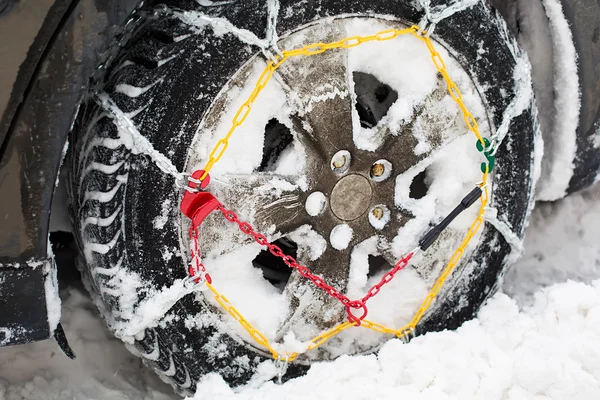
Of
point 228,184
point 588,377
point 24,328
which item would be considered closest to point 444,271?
point 588,377

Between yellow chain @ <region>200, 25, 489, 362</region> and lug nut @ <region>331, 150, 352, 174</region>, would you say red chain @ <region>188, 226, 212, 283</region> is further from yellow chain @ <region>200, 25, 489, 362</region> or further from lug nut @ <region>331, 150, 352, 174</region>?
lug nut @ <region>331, 150, 352, 174</region>

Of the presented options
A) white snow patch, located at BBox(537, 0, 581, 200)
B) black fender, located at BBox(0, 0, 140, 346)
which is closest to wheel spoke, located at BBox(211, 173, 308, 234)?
black fender, located at BBox(0, 0, 140, 346)

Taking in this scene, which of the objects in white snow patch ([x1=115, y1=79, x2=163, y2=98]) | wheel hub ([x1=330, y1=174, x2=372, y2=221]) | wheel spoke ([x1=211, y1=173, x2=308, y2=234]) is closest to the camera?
white snow patch ([x1=115, y1=79, x2=163, y2=98])

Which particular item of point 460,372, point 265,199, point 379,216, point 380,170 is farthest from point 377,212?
point 460,372

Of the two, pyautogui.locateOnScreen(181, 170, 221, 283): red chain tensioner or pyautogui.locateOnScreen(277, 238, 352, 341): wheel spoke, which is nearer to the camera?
pyautogui.locateOnScreen(181, 170, 221, 283): red chain tensioner

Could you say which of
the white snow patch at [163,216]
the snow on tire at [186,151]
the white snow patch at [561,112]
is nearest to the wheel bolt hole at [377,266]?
the snow on tire at [186,151]

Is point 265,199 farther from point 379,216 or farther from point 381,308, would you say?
point 381,308

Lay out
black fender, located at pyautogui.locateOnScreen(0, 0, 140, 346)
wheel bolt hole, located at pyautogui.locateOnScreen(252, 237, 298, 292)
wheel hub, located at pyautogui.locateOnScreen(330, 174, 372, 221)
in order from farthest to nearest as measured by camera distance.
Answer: wheel bolt hole, located at pyautogui.locateOnScreen(252, 237, 298, 292)
wheel hub, located at pyautogui.locateOnScreen(330, 174, 372, 221)
black fender, located at pyautogui.locateOnScreen(0, 0, 140, 346)

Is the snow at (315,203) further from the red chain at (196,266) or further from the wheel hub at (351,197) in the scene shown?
the red chain at (196,266)
